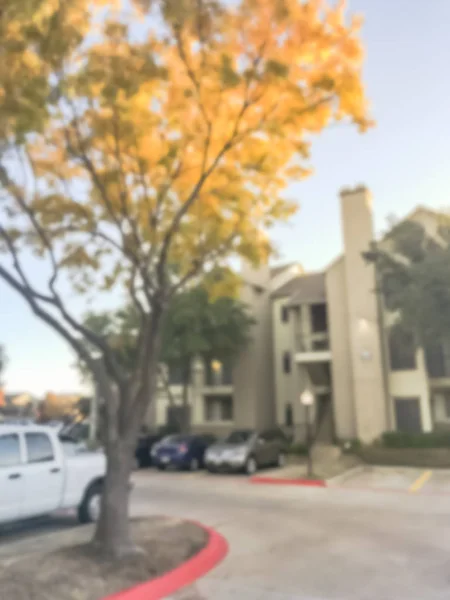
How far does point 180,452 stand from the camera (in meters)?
20.0

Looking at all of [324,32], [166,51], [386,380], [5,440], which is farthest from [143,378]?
[386,380]

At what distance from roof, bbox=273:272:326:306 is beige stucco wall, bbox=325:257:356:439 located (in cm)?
154

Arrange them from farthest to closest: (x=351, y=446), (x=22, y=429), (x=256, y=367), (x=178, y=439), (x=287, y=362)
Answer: (x=287, y=362) < (x=256, y=367) < (x=351, y=446) < (x=178, y=439) < (x=22, y=429)

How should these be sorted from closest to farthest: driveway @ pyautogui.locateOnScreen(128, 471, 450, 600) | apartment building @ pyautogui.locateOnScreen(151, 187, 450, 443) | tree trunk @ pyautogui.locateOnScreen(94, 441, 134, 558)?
driveway @ pyautogui.locateOnScreen(128, 471, 450, 600)
tree trunk @ pyautogui.locateOnScreen(94, 441, 134, 558)
apartment building @ pyautogui.locateOnScreen(151, 187, 450, 443)

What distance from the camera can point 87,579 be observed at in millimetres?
5980

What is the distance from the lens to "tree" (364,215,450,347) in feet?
60.0

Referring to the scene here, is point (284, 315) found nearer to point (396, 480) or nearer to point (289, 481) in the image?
point (396, 480)

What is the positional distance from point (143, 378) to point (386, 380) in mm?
17239

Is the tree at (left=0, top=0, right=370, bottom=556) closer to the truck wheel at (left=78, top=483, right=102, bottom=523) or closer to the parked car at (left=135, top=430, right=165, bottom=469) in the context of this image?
the truck wheel at (left=78, top=483, right=102, bottom=523)

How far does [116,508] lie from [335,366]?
1865cm

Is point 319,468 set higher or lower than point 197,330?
lower

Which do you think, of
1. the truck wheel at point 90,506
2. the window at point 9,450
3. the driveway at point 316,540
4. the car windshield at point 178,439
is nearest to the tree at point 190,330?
the car windshield at point 178,439

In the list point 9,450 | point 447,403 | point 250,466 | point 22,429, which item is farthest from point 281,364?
point 9,450

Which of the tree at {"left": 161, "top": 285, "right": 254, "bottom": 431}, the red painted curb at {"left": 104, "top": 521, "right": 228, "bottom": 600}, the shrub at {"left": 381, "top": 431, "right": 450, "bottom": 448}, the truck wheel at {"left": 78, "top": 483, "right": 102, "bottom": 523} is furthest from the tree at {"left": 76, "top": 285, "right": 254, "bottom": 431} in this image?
the red painted curb at {"left": 104, "top": 521, "right": 228, "bottom": 600}
